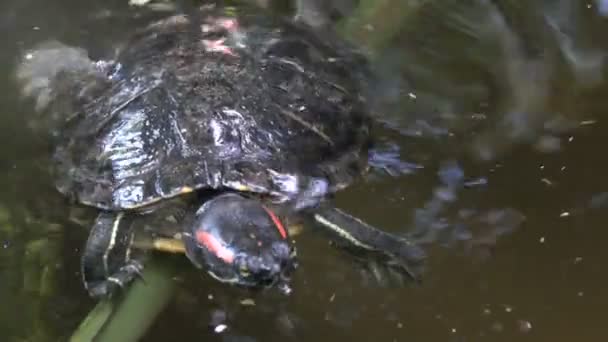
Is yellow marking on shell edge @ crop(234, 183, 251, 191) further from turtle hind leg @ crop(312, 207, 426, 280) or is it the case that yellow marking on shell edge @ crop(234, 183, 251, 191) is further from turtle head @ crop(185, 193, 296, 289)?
turtle hind leg @ crop(312, 207, 426, 280)

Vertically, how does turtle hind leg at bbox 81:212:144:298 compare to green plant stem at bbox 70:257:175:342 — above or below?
below

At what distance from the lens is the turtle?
136 cm

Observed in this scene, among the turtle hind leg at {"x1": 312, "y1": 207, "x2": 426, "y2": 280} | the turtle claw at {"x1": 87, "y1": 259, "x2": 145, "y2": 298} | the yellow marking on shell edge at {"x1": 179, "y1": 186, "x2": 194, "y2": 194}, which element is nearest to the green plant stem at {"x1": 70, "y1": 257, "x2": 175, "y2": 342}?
the turtle claw at {"x1": 87, "y1": 259, "x2": 145, "y2": 298}

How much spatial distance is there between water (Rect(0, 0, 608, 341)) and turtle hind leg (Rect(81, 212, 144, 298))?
6cm

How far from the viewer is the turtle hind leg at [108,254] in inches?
55.5

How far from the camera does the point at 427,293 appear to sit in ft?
4.85

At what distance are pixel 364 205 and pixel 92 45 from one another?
883 millimetres

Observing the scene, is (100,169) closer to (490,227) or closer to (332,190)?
(332,190)

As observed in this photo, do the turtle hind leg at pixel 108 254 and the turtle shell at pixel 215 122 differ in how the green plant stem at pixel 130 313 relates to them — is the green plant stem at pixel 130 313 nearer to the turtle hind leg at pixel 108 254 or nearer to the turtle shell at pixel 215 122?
the turtle hind leg at pixel 108 254

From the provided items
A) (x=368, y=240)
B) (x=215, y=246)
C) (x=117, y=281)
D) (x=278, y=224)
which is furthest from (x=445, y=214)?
(x=117, y=281)

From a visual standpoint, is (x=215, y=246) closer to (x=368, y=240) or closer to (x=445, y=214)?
(x=368, y=240)

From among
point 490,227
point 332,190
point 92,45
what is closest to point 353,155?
point 332,190

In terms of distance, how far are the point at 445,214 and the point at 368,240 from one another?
0.67 ft

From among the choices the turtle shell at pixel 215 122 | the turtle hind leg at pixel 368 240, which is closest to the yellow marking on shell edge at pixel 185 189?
the turtle shell at pixel 215 122
